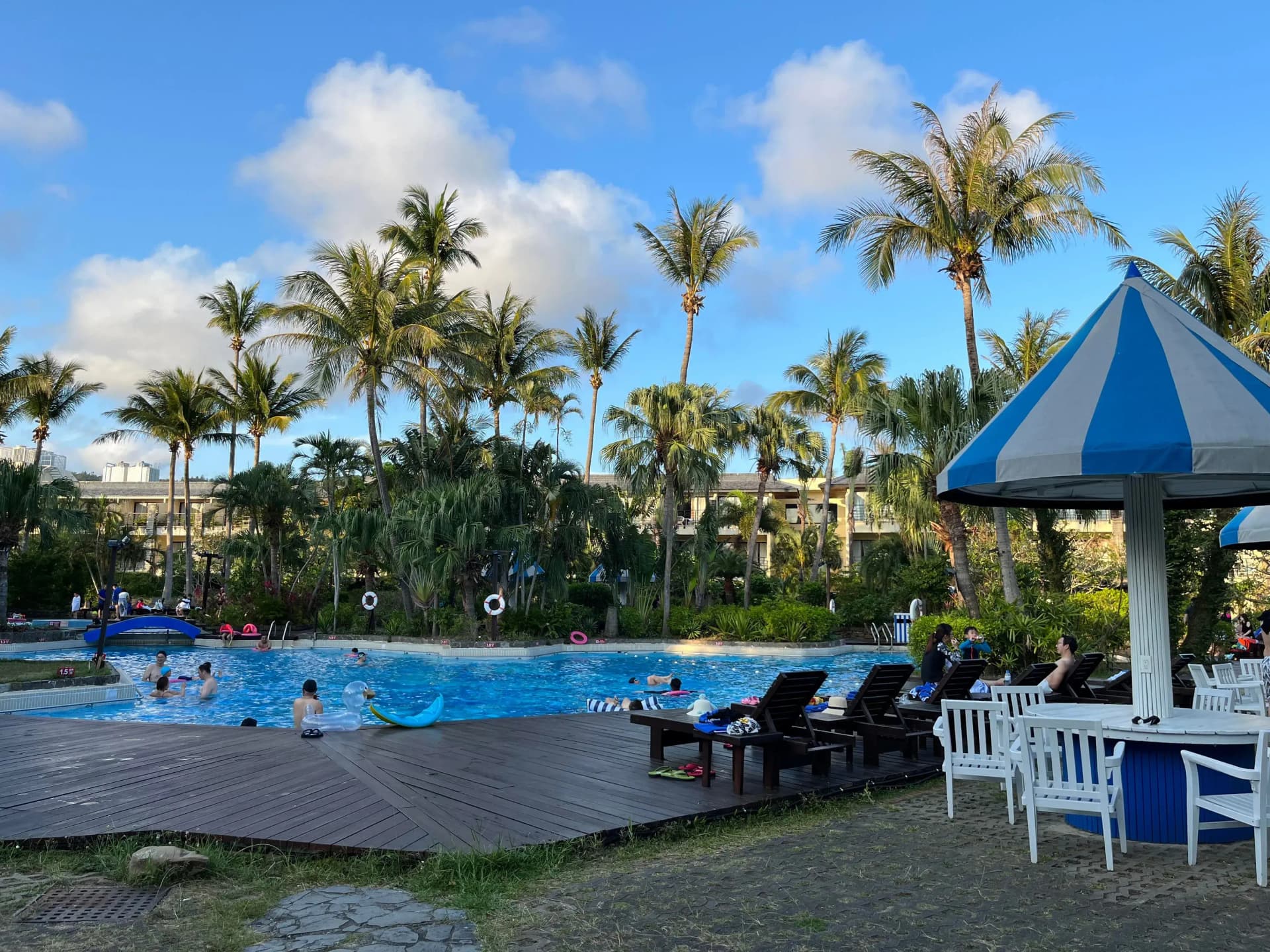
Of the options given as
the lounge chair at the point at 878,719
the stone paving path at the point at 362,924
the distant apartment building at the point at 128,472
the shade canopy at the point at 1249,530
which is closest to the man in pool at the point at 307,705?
the lounge chair at the point at 878,719

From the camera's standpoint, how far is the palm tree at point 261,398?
35.8 metres

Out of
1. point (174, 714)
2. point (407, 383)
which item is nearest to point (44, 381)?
point (407, 383)

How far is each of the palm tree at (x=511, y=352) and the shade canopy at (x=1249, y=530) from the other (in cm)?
2267

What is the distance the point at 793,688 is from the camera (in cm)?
744

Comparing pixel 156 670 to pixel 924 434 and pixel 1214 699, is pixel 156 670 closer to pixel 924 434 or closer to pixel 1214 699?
pixel 924 434

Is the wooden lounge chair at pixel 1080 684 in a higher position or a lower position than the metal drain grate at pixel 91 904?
higher

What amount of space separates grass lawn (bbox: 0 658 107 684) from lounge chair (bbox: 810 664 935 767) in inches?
489

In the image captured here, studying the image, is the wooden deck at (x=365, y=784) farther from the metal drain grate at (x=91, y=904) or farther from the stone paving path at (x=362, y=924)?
the metal drain grate at (x=91, y=904)

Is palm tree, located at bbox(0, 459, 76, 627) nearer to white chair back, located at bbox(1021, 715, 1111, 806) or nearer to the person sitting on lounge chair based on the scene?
the person sitting on lounge chair

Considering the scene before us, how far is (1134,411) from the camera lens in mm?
5598

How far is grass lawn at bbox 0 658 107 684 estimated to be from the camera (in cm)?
1436

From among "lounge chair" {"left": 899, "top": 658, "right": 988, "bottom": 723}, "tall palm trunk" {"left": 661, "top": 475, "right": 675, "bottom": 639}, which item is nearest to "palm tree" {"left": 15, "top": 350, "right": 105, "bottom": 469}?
"tall palm trunk" {"left": 661, "top": 475, "right": 675, "bottom": 639}

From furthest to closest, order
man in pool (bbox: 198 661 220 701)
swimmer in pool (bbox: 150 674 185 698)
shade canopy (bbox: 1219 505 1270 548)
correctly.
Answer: man in pool (bbox: 198 661 220 701) < swimmer in pool (bbox: 150 674 185 698) < shade canopy (bbox: 1219 505 1270 548)

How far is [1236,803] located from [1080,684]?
5.88 meters
